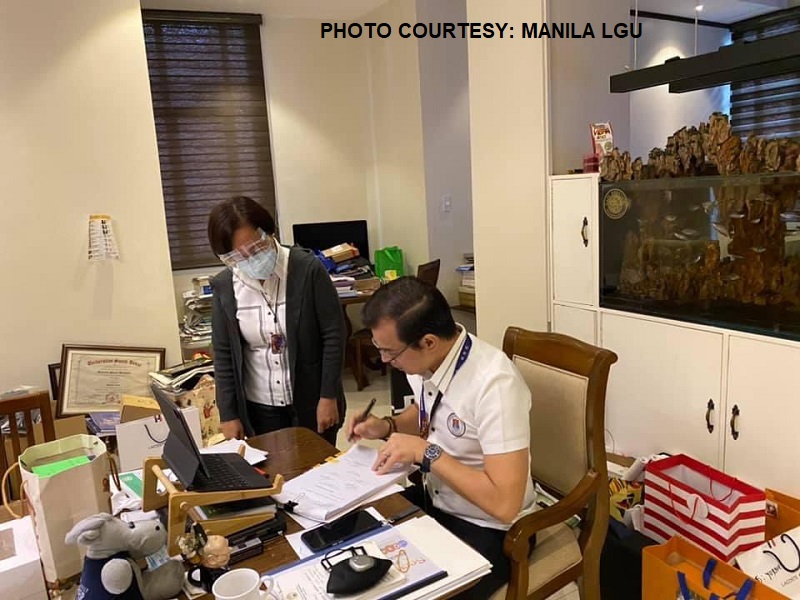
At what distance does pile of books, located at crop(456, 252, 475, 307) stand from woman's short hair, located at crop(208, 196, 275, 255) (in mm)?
2682

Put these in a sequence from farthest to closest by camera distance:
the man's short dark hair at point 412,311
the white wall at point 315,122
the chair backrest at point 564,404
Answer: the white wall at point 315,122 → the chair backrest at point 564,404 → the man's short dark hair at point 412,311

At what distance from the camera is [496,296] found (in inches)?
122

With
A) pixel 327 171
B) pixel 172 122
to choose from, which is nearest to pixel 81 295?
pixel 172 122

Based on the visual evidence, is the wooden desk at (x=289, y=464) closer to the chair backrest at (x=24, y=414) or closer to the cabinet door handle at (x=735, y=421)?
the chair backrest at (x=24, y=414)

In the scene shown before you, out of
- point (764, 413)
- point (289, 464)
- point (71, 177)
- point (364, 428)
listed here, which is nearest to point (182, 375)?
point (71, 177)

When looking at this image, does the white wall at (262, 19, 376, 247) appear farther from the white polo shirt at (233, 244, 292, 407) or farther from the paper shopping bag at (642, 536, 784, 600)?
the paper shopping bag at (642, 536, 784, 600)

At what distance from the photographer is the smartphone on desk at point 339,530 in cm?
120

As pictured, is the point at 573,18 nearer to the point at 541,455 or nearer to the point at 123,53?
the point at 541,455

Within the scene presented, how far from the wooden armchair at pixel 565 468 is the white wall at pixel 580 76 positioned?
4.31 ft

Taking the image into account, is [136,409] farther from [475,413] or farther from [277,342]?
[475,413]

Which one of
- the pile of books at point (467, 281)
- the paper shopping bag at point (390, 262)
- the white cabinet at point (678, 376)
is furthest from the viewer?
the paper shopping bag at point (390, 262)

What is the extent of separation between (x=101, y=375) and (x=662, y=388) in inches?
111

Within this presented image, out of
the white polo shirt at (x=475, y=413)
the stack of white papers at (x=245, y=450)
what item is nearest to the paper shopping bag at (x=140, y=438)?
the stack of white papers at (x=245, y=450)

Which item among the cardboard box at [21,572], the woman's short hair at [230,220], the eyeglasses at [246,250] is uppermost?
the woman's short hair at [230,220]
